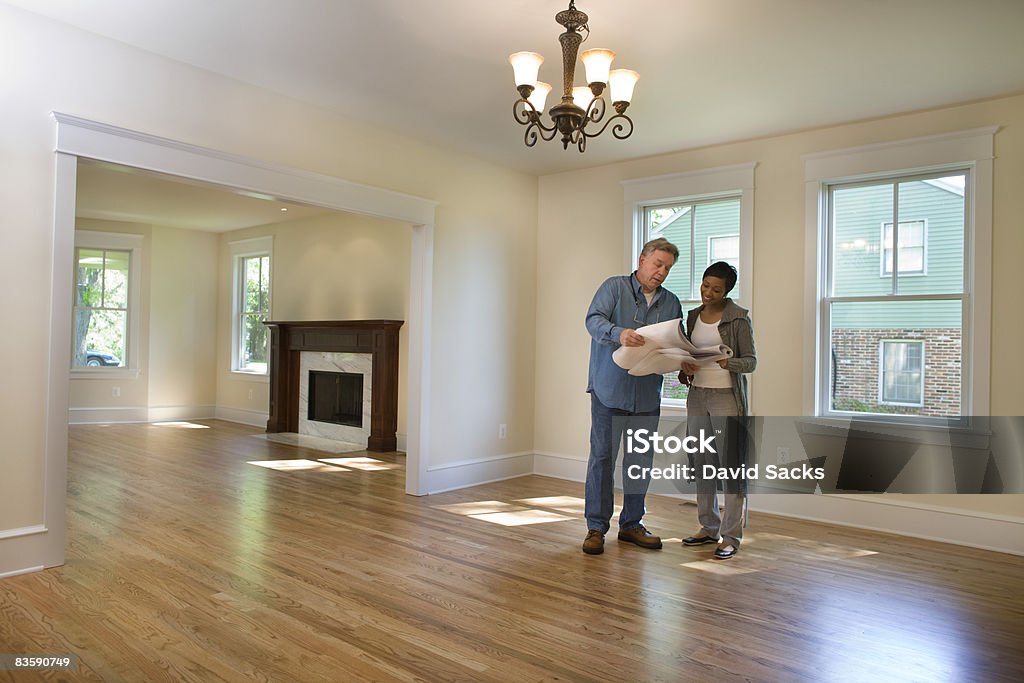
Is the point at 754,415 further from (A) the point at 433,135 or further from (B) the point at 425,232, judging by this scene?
(A) the point at 433,135

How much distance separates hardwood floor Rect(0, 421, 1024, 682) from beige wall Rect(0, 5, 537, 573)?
2.57 feet

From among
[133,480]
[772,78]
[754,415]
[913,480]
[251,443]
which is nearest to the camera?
[772,78]

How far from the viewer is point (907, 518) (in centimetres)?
419

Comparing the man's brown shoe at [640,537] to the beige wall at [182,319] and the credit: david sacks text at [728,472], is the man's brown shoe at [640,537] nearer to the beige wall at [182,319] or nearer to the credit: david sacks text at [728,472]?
the credit: david sacks text at [728,472]

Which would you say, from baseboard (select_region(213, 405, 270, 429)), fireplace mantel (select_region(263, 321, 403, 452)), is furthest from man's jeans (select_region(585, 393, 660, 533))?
baseboard (select_region(213, 405, 270, 429))

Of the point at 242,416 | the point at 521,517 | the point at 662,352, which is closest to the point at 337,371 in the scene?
the point at 242,416

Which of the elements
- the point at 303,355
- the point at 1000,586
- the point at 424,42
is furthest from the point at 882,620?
the point at 303,355

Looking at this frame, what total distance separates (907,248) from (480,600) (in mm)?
3451

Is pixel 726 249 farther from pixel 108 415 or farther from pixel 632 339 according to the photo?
pixel 108 415

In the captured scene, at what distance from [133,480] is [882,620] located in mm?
5118

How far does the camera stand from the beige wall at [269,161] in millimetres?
3080

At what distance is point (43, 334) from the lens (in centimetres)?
317

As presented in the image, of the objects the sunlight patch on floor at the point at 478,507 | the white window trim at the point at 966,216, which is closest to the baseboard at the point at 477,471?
the sunlight patch on floor at the point at 478,507

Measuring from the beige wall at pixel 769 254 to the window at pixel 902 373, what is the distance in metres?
0.38
